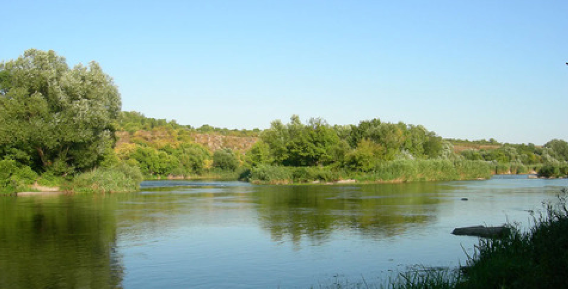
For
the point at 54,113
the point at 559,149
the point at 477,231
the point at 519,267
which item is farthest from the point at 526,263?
the point at 559,149

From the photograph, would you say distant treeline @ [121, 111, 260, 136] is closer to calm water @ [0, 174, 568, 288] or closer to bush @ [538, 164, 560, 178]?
bush @ [538, 164, 560, 178]

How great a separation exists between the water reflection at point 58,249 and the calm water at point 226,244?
0.03 meters

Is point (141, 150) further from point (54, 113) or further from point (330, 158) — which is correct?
point (54, 113)

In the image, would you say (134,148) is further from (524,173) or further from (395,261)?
(395,261)

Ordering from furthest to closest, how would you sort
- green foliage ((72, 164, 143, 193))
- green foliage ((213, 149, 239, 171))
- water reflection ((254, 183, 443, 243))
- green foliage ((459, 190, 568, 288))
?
green foliage ((213, 149, 239, 171)) → green foliage ((72, 164, 143, 193)) → water reflection ((254, 183, 443, 243)) → green foliage ((459, 190, 568, 288))

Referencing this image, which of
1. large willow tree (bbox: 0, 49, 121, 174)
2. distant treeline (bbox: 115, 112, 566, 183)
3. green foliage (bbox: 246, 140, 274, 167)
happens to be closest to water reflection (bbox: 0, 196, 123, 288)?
large willow tree (bbox: 0, 49, 121, 174)

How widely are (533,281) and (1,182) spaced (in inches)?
1741

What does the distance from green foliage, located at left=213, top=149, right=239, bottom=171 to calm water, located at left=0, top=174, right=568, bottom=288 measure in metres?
73.6

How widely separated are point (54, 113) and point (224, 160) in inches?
2463

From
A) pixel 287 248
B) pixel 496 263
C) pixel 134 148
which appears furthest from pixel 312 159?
pixel 496 263

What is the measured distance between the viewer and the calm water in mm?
13336

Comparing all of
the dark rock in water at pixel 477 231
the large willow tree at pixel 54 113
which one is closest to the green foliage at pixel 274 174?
the large willow tree at pixel 54 113

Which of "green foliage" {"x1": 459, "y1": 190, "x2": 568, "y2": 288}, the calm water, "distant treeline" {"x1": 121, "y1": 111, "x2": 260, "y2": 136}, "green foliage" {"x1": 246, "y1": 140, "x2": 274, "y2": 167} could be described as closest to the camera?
"green foliage" {"x1": 459, "y1": 190, "x2": 568, "y2": 288}

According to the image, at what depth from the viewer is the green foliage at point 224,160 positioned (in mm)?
105500
